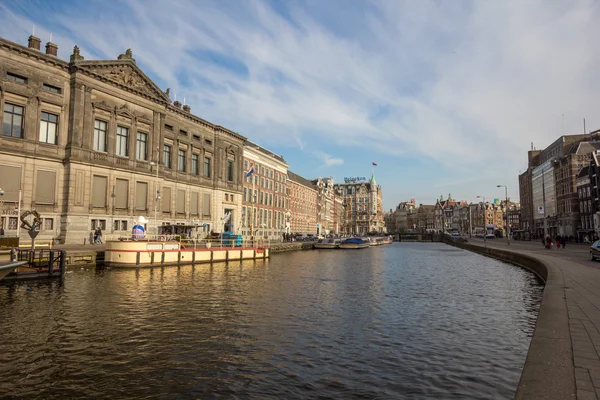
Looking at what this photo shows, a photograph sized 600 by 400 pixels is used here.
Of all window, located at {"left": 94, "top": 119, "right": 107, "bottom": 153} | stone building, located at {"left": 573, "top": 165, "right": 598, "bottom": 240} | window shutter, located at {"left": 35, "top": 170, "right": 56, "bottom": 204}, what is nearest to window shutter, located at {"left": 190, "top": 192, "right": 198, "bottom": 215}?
window, located at {"left": 94, "top": 119, "right": 107, "bottom": 153}

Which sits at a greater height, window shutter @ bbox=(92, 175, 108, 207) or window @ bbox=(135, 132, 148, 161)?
window @ bbox=(135, 132, 148, 161)

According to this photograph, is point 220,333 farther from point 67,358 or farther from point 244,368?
point 67,358

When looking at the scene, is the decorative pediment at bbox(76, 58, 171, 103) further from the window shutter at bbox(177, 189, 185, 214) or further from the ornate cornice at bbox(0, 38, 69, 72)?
the window shutter at bbox(177, 189, 185, 214)

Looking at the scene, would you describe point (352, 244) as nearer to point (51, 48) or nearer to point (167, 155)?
point (167, 155)

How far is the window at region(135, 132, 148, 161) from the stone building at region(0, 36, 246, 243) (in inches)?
5.7

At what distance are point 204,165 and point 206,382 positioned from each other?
6192cm

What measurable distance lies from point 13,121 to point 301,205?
88996 mm

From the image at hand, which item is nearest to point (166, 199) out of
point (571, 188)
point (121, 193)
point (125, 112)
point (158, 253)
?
point (121, 193)

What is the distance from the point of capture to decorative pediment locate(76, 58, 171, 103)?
4866 centimetres

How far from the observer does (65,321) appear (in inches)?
636

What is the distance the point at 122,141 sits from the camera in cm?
5375

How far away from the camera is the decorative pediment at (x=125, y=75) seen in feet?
160

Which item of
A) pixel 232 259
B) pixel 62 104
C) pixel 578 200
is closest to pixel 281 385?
pixel 232 259

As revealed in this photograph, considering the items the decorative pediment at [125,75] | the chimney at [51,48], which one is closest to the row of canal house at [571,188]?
the decorative pediment at [125,75]
